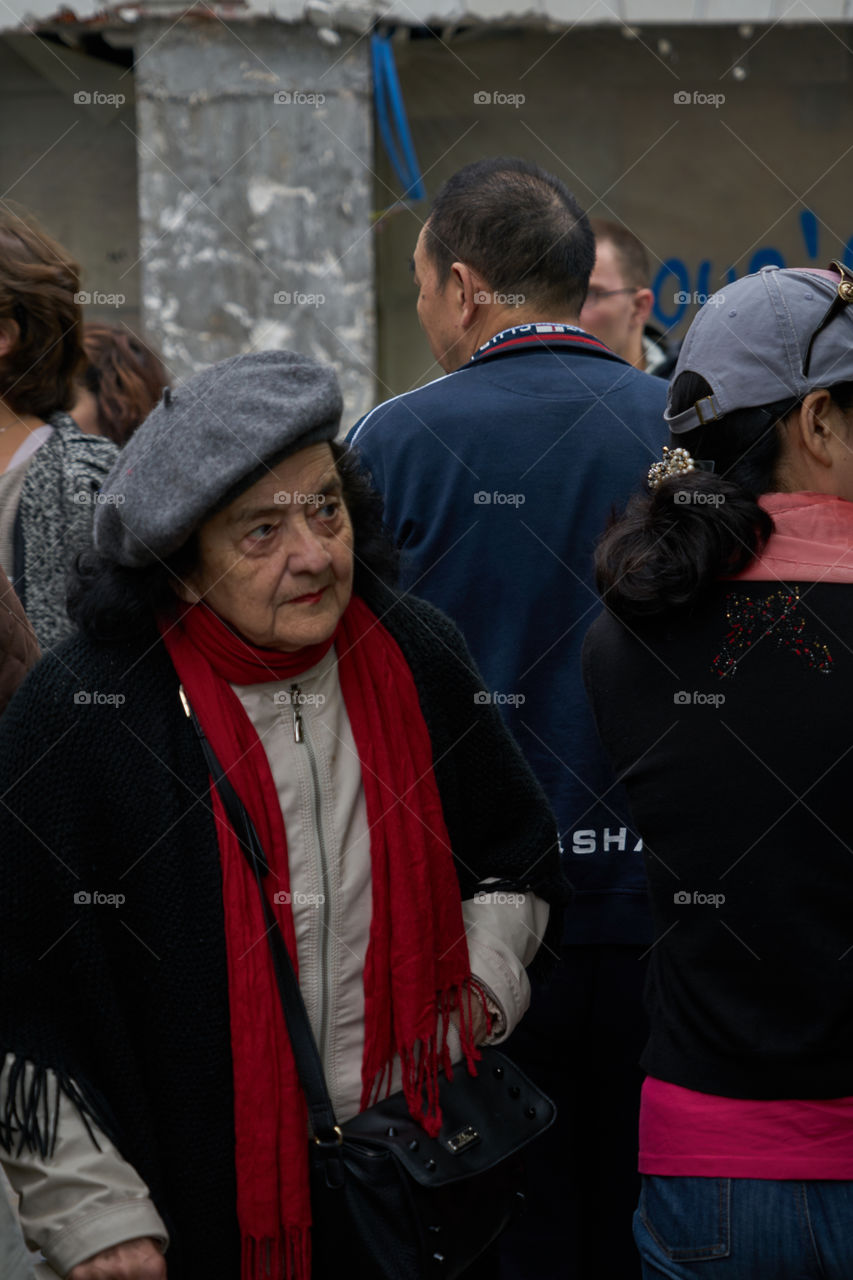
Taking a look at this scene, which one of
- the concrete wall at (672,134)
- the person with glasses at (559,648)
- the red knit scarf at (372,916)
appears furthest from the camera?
the concrete wall at (672,134)

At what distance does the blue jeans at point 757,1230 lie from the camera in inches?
61.7

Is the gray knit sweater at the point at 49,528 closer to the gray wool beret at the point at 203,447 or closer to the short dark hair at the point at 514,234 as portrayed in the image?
the short dark hair at the point at 514,234

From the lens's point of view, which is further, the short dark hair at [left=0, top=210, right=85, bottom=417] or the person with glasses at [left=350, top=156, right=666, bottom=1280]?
the short dark hair at [left=0, top=210, right=85, bottom=417]

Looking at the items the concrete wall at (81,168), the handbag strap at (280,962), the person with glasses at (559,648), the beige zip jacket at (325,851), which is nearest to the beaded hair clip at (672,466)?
the beige zip jacket at (325,851)

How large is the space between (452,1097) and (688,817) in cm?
66

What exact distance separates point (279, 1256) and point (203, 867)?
54cm

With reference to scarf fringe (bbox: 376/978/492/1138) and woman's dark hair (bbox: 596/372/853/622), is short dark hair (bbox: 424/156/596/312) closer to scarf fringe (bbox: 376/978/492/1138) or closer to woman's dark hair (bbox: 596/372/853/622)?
woman's dark hair (bbox: 596/372/853/622)

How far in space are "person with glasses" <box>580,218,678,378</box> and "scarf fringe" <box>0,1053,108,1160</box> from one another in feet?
10.9

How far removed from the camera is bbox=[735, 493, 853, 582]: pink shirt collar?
5.29 ft

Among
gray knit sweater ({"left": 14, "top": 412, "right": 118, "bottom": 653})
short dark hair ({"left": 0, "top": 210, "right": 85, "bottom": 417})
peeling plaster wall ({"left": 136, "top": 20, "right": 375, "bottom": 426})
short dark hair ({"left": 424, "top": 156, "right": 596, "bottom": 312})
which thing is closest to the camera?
short dark hair ({"left": 424, "top": 156, "right": 596, "bottom": 312})

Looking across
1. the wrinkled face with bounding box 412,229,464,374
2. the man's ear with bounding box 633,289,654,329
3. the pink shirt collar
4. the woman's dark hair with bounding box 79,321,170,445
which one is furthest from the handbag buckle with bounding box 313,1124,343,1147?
the man's ear with bounding box 633,289,654,329

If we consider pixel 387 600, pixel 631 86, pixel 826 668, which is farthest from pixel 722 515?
pixel 631 86

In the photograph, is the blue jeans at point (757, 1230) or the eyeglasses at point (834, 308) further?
the eyeglasses at point (834, 308)

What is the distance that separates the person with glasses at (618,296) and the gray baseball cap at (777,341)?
2.87 m
